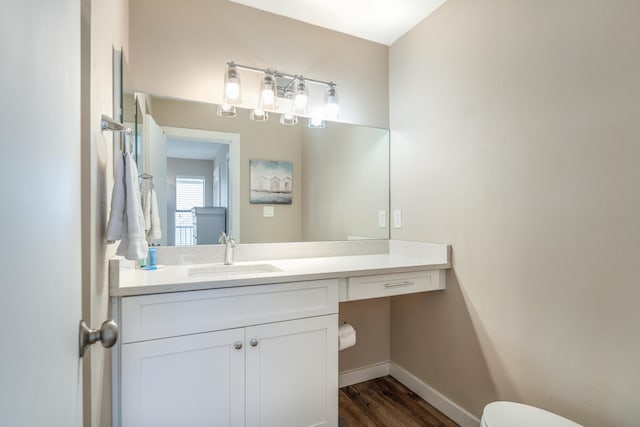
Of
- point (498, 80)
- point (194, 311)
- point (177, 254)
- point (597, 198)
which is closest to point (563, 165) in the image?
point (597, 198)

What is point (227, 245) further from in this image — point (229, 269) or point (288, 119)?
point (288, 119)

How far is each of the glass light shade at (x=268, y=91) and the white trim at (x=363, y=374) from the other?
1.82m

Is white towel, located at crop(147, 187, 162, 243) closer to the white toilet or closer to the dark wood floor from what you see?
the dark wood floor

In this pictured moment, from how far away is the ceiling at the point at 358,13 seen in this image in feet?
6.26

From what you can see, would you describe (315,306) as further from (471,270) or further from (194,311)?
(471,270)

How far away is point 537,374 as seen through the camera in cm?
142

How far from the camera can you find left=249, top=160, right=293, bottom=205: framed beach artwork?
2.05 meters

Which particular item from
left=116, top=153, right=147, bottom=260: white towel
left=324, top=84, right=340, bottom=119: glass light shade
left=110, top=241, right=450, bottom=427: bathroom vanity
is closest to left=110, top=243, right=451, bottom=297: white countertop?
left=110, top=241, right=450, bottom=427: bathroom vanity

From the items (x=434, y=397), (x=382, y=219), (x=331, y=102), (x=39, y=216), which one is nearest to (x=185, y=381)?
(x=39, y=216)

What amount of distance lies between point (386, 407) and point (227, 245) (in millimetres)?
1351

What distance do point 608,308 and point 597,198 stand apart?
0.40 m

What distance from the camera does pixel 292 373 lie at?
1470mm

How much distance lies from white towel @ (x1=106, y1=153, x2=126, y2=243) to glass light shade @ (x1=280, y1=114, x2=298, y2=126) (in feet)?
3.76

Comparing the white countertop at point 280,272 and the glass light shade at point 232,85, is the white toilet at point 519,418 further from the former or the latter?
the glass light shade at point 232,85
